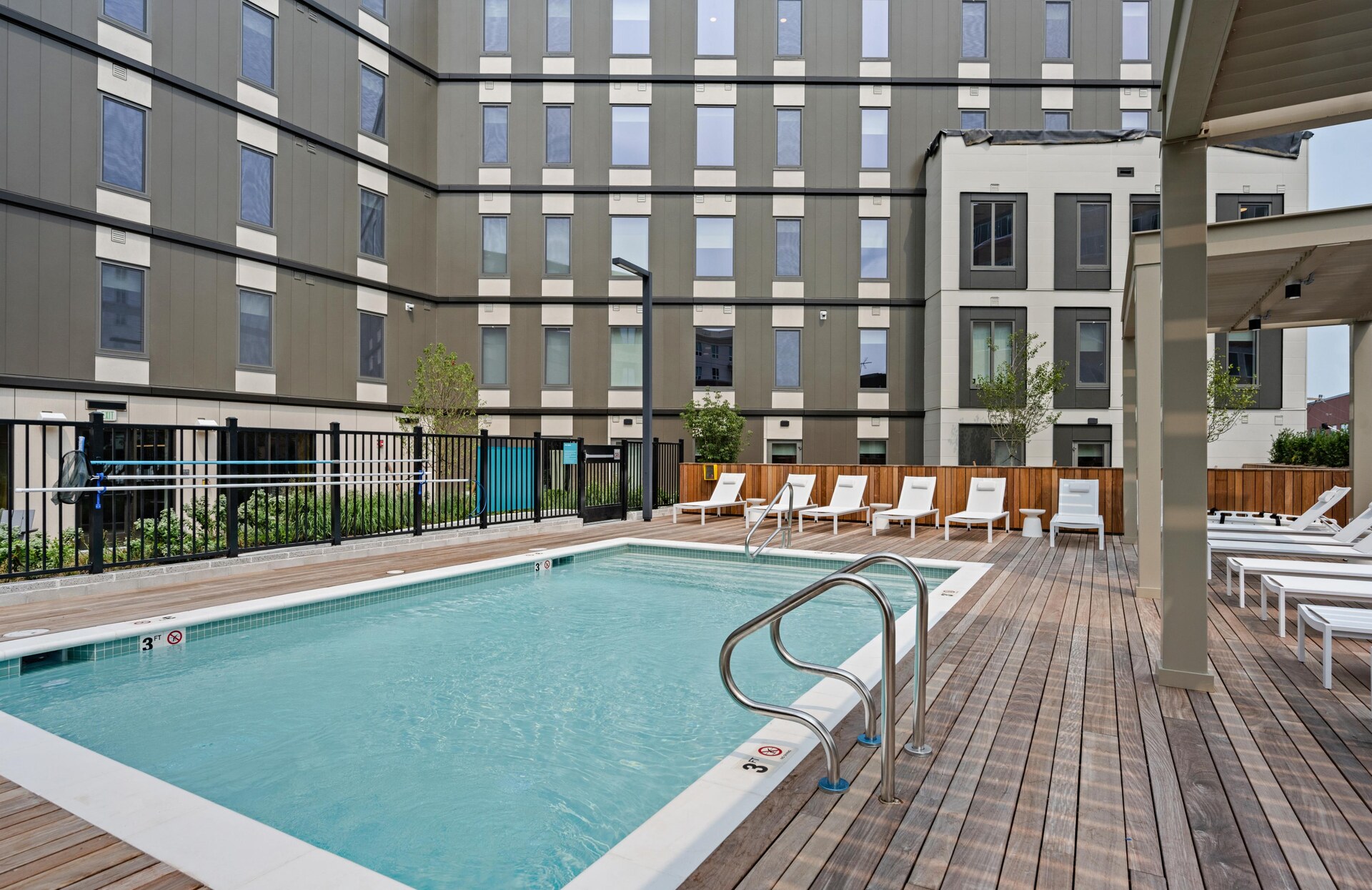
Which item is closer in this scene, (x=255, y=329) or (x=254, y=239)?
(x=254, y=239)

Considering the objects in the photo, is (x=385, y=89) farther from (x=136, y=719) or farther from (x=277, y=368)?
(x=136, y=719)

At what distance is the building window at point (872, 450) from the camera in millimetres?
19266

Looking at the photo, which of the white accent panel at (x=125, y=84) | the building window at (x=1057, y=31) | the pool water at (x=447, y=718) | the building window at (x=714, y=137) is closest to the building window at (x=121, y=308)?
the white accent panel at (x=125, y=84)

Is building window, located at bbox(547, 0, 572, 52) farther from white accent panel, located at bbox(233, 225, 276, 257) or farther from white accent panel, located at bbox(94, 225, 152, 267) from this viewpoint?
white accent panel, located at bbox(94, 225, 152, 267)

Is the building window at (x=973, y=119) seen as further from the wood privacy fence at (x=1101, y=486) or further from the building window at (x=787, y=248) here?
the wood privacy fence at (x=1101, y=486)

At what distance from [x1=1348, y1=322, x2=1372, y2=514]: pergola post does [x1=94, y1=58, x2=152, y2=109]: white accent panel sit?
1967 centimetres

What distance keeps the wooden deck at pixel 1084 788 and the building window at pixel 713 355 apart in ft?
47.5

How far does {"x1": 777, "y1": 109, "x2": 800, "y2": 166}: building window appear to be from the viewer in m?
19.4

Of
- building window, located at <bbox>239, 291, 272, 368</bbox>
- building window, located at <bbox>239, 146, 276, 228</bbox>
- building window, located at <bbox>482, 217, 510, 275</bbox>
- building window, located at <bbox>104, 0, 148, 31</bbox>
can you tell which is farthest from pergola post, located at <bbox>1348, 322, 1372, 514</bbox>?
building window, located at <bbox>104, 0, 148, 31</bbox>

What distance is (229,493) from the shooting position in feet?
25.5

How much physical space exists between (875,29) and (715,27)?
4.24 metres

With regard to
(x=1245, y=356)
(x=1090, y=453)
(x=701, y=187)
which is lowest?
(x=1090, y=453)

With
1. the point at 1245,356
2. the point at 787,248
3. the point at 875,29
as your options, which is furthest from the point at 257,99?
the point at 1245,356

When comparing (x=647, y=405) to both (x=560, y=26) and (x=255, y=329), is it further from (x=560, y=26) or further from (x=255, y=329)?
(x=560, y=26)
